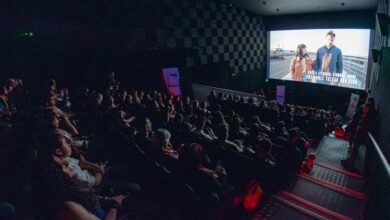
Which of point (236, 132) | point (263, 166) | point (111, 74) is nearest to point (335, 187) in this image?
point (263, 166)

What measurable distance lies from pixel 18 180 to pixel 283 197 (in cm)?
223

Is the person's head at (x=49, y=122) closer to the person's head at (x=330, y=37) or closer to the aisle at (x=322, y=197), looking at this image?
the aisle at (x=322, y=197)

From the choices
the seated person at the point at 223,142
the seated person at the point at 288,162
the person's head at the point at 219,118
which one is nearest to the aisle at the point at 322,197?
the seated person at the point at 288,162

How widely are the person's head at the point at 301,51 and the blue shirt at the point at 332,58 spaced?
485 mm

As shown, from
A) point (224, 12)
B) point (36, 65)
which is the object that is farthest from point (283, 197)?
point (224, 12)

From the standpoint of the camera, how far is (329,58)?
340 inches

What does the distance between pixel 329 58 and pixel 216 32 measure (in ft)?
13.2

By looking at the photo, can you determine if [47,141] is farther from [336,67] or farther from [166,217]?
[336,67]

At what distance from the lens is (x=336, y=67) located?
8.53 metres

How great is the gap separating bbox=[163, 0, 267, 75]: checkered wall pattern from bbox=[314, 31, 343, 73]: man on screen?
2214 mm

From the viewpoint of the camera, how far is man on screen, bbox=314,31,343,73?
847cm

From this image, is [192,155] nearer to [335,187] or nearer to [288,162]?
[288,162]

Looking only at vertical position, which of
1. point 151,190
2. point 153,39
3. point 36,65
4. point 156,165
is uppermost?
point 153,39

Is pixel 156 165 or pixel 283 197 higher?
pixel 156 165
